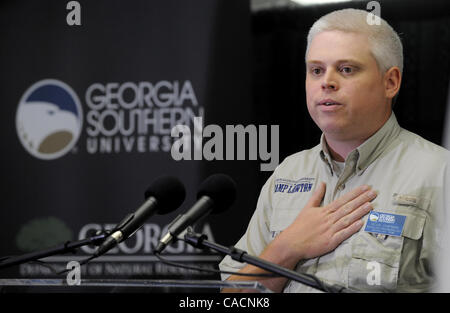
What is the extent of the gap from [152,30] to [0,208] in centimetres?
125

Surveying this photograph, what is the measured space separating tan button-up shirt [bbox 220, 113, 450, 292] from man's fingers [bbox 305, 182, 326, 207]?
2 cm

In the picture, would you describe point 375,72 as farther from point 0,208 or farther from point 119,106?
point 0,208

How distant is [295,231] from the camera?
2.91 metres

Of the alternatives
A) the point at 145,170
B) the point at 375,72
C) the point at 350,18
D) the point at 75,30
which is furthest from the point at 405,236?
the point at 75,30

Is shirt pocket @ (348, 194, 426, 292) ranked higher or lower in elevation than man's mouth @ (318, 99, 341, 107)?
lower

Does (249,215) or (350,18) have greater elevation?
(350,18)

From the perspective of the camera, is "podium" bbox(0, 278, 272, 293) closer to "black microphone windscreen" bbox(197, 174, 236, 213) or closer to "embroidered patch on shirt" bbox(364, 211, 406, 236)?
"black microphone windscreen" bbox(197, 174, 236, 213)

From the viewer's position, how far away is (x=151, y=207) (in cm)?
219

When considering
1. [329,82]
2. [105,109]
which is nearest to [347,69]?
[329,82]

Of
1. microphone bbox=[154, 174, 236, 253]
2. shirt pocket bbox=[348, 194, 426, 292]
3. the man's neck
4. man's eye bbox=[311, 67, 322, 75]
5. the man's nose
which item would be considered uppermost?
man's eye bbox=[311, 67, 322, 75]

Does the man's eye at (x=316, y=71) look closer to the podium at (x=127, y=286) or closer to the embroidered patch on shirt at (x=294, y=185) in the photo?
the embroidered patch on shirt at (x=294, y=185)

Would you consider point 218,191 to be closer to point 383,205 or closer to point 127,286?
point 127,286

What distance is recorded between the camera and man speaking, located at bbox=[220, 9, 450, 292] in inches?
109

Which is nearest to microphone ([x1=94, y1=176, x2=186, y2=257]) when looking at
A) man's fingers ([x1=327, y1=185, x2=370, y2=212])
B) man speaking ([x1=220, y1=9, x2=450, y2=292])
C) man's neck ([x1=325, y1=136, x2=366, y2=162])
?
man speaking ([x1=220, y1=9, x2=450, y2=292])
